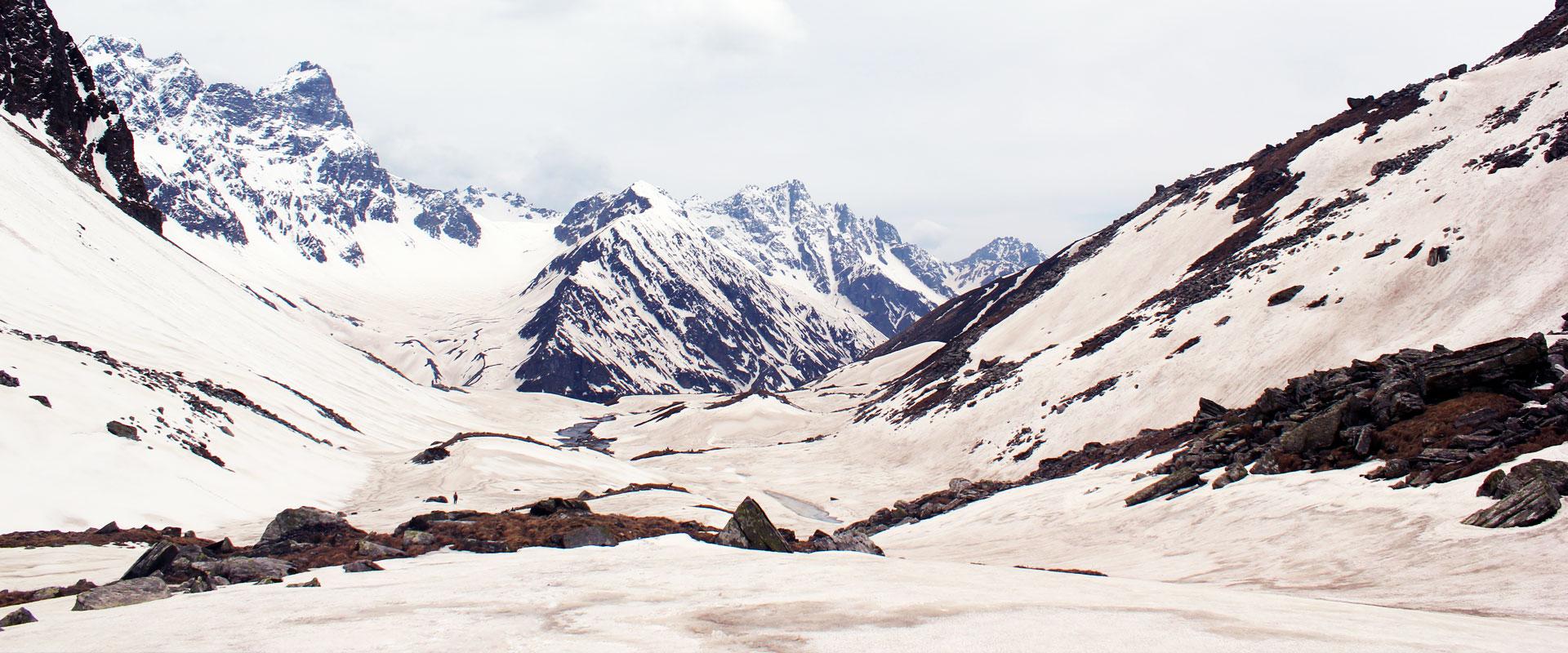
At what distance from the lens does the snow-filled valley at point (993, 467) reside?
13234mm

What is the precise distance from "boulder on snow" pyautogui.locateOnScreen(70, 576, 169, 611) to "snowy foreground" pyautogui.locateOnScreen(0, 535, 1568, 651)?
0.37 meters

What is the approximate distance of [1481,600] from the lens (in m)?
13.8

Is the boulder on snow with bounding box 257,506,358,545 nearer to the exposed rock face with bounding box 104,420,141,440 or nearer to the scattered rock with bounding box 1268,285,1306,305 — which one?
the exposed rock face with bounding box 104,420,141,440

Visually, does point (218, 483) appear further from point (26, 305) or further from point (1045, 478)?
point (1045, 478)

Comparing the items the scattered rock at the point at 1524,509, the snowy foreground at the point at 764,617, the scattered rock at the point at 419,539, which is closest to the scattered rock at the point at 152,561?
the snowy foreground at the point at 764,617

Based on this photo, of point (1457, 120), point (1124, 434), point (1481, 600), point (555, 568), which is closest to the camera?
point (1481, 600)

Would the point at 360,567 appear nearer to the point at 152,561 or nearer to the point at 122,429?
the point at 152,561

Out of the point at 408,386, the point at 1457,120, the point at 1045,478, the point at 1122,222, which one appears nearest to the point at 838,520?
the point at 1045,478

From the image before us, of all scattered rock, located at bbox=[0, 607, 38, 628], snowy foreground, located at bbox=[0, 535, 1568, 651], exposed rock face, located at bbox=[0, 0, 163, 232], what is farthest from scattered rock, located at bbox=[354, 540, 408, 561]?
exposed rock face, located at bbox=[0, 0, 163, 232]

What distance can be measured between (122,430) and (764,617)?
38166 mm

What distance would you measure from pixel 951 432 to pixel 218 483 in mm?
50970

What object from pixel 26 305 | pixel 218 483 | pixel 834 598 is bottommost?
pixel 834 598

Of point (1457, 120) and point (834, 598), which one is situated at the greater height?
point (1457, 120)

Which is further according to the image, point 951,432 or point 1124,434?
point 951,432
